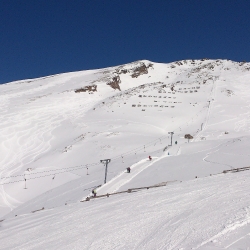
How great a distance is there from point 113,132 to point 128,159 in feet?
34.8

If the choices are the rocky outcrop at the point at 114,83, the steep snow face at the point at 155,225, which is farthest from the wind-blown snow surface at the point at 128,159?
the rocky outcrop at the point at 114,83

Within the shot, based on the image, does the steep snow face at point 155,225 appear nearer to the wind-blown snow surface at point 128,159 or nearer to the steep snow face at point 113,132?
the wind-blown snow surface at point 128,159

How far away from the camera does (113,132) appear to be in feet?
114

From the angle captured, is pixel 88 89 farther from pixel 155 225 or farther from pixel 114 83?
pixel 155 225

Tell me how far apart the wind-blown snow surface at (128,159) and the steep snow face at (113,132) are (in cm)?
16

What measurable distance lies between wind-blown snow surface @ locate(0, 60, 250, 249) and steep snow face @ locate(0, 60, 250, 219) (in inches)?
6.3

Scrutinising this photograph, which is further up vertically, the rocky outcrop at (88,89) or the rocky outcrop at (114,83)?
the rocky outcrop at (114,83)

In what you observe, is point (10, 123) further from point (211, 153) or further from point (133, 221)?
point (133, 221)

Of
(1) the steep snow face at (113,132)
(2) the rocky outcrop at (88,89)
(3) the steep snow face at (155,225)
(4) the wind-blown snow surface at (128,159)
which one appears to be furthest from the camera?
(2) the rocky outcrop at (88,89)

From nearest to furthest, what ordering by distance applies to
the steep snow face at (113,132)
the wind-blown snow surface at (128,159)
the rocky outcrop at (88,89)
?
the wind-blown snow surface at (128,159)
the steep snow face at (113,132)
the rocky outcrop at (88,89)

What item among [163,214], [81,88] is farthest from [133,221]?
[81,88]

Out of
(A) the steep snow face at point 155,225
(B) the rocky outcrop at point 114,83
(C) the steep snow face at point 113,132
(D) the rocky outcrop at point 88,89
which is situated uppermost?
(B) the rocky outcrop at point 114,83

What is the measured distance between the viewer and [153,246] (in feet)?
18.5

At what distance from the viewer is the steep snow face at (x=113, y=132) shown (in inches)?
A: 742
